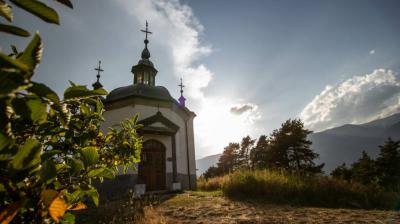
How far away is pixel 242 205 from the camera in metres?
6.48

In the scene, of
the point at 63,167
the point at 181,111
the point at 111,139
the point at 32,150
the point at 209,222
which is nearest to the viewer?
the point at 32,150

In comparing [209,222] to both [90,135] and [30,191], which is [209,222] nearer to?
[90,135]

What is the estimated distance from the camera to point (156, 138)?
530 inches

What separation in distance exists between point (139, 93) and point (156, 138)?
10.6ft

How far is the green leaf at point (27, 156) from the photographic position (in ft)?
1.73

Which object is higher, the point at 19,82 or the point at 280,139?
the point at 280,139

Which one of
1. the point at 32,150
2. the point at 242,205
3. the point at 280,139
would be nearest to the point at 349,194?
the point at 242,205

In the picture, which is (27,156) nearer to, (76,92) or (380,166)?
(76,92)

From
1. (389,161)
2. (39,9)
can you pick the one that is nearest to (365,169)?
(389,161)

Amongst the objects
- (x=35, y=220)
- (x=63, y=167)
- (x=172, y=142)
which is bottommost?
(x=35, y=220)

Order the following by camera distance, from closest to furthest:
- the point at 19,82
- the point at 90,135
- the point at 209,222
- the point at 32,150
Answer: the point at 19,82
the point at 32,150
the point at 90,135
the point at 209,222

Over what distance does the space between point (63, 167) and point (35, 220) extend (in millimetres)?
263

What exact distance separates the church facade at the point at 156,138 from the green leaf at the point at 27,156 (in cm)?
1136

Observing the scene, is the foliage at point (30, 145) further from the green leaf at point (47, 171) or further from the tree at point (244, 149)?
the tree at point (244, 149)
